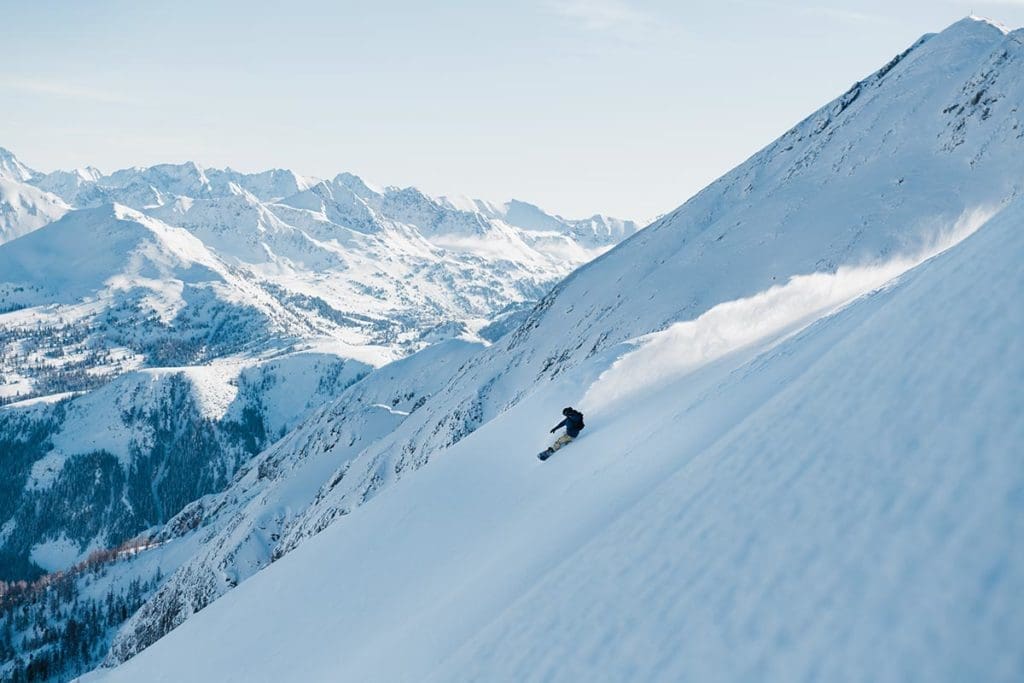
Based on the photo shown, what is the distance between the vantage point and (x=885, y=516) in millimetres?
8109

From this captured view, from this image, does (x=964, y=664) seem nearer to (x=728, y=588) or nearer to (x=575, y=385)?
(x=728, y=588)

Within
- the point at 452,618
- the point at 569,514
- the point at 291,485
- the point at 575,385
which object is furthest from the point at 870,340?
the point at 291,485

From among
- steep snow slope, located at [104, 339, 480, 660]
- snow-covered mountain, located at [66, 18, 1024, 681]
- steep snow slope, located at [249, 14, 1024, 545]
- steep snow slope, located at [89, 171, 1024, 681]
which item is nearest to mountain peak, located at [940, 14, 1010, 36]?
steep snow slope, located at [249, 14, 1024, 545]

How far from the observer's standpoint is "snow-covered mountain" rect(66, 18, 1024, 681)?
23.7 ft

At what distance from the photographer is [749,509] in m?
10.2

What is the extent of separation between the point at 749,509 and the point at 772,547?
50.9 inches

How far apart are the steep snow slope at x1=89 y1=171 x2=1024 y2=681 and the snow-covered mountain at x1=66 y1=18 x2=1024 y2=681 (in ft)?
0.14

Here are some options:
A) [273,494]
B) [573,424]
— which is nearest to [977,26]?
[573,424]

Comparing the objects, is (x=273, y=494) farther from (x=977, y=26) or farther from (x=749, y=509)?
(x=977, y=26)

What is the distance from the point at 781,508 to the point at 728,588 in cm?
174

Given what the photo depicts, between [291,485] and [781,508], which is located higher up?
[291,485]

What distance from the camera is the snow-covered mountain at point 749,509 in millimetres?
7215

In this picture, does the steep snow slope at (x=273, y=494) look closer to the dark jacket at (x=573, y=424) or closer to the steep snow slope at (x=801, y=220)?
the steep snow slope at (x=801, y=220)

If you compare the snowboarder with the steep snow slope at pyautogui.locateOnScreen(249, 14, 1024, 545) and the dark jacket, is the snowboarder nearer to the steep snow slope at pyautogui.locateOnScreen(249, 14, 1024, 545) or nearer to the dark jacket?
the dark jacket
